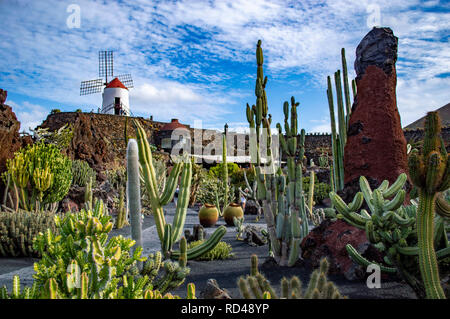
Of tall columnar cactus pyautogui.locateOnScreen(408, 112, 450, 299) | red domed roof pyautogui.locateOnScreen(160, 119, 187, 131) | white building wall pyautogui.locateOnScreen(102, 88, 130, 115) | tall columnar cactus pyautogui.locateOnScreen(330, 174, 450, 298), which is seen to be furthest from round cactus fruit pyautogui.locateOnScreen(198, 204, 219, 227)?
white building wall pyautogui.locateOnScreen(102, 88, 130, 115)

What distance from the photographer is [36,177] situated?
22.0ft

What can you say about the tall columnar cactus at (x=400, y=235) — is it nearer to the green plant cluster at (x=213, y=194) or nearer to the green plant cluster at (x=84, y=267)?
the green plant cluster at (x=84, y=267)

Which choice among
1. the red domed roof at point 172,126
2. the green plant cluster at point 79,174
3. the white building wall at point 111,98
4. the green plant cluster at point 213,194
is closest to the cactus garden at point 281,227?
the green plant cluster at point 79,174

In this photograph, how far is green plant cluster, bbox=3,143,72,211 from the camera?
6707 millimetres

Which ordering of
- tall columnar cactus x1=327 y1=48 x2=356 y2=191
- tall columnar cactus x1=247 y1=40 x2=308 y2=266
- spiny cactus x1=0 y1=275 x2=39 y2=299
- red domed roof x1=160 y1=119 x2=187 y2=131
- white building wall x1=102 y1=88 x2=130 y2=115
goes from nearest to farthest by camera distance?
spiny cactus x1=0 y1=275 x2=39 y2=299 → tall columnar cactus x1=247 y1=40 x2=308 y2=266 → tall columnar cactus x1=327 y1=48 x2=356 y2=191 → red domed roof x1=160 y1=119 x2=187 y2=131 → white building wall x1=102 y1=88 x2=130 y2=115

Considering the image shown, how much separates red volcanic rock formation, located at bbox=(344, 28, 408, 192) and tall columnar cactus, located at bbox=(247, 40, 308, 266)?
2.17 feet

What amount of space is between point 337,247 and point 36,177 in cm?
582

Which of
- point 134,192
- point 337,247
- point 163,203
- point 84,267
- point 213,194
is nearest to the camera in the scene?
point 84,267

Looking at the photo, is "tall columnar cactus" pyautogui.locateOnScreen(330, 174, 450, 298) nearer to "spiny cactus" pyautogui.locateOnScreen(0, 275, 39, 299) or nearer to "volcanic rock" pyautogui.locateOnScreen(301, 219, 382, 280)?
"volcanic rock" pyautogui.locateOnScreen(301, 219, 382, 280)

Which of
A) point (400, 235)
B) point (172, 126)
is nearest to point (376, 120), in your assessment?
point (400, 235)

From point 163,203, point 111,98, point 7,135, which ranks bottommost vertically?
point 163,203

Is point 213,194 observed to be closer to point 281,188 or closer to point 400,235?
point 281,188
